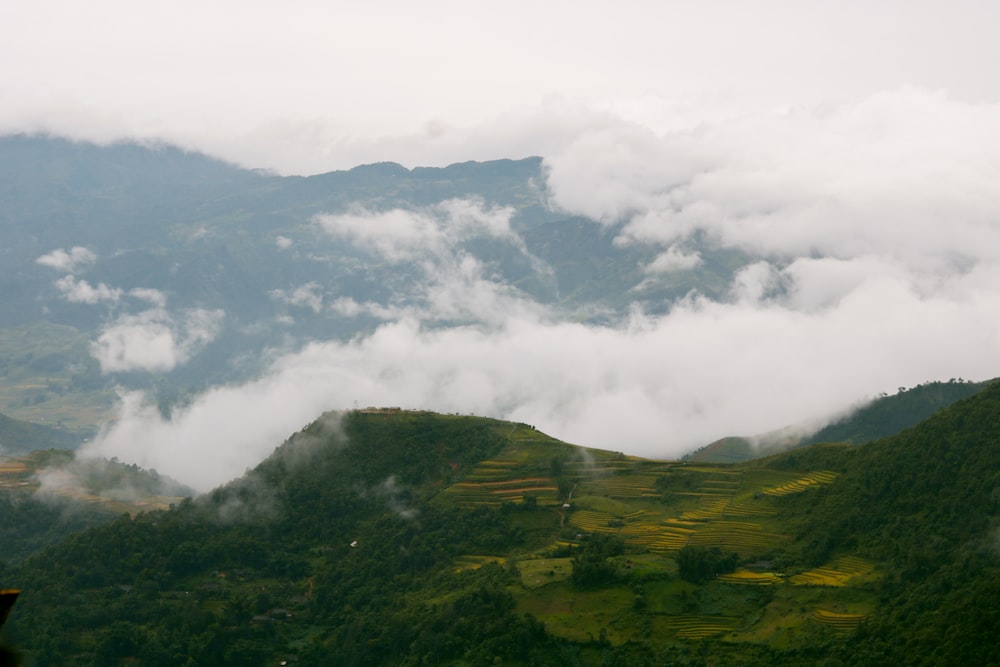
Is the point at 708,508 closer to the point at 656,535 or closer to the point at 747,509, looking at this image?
the point at 747,509

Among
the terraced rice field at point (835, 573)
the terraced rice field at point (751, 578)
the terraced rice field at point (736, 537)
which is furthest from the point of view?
the terraced rice field at point (736, 537)

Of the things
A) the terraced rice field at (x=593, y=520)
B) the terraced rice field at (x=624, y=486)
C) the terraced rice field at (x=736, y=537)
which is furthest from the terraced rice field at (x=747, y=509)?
the terraced rice field at (x=593, y=520)

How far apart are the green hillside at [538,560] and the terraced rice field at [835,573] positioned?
0.34m

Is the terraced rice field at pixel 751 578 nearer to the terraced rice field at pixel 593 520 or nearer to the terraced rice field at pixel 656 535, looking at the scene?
the terraced rice field at pixel 656 535

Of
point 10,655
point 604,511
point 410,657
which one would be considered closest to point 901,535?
point 604,511

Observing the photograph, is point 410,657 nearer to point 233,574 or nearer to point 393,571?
point 393,571

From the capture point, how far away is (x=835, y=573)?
349ft

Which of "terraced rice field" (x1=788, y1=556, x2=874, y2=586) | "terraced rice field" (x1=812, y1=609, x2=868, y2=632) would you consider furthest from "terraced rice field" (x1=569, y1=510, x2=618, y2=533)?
"terraced rice field" (x1=812, y1=609, x2=868, y2=632)

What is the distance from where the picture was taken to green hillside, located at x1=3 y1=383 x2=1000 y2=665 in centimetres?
9662

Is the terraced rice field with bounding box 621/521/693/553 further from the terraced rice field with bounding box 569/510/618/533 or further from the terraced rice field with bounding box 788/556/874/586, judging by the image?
the terraced rice field with bounding box 788/556/874/586

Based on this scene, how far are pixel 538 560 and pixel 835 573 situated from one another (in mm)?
36901

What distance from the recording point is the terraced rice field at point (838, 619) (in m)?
93.0

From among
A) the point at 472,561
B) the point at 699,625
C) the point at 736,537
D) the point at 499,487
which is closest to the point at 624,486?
the point at 499,487

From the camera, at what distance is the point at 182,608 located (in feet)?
393
